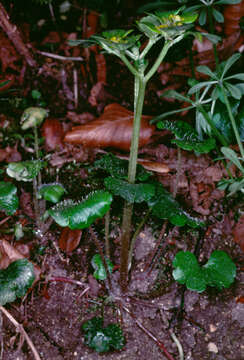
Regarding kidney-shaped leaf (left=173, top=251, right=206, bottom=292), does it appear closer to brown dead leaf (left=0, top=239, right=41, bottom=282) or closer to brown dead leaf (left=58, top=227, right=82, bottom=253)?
brown dead leaf (left=58, top=227, right=82, bottom=253)

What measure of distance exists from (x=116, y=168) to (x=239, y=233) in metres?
0.81

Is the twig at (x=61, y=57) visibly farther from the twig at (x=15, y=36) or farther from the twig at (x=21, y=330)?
the twig at (x=21, y=330)

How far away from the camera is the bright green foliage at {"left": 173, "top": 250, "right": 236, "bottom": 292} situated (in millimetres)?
1465

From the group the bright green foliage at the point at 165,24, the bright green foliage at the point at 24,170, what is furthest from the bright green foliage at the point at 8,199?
the bright green foliage at the point at 165,24

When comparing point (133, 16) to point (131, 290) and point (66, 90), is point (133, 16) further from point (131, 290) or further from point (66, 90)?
point (131, 290)

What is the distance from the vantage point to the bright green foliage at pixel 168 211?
1.36 m

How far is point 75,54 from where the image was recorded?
6.76ft

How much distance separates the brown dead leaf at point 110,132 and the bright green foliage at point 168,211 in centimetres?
46

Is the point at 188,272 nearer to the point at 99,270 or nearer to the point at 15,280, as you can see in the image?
the point at 99,270

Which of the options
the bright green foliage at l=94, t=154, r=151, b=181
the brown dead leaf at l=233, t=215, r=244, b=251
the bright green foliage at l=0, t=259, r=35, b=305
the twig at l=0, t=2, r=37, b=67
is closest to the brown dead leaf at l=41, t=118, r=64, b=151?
the twig at l=0, t=2, r=37, b=67

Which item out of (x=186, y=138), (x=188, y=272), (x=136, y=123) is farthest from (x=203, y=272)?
(x=136, y=123)

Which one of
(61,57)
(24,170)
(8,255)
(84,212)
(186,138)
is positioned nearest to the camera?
(84,212)

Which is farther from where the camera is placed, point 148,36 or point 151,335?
point 151,335

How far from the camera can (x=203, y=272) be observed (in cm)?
150
